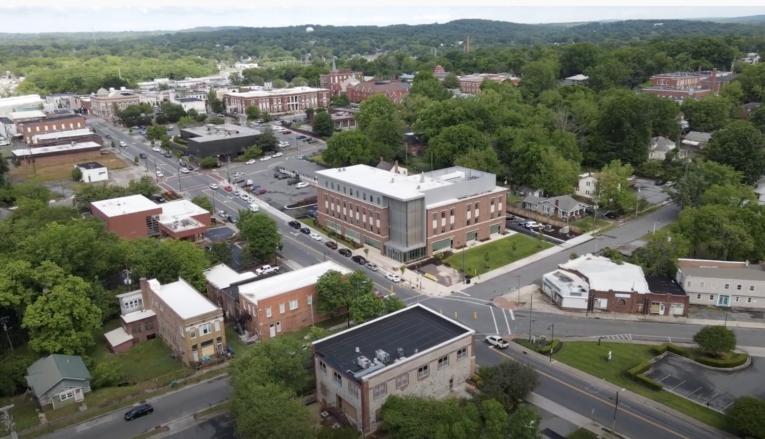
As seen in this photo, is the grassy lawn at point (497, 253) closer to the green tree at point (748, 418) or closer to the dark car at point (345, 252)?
the dark car at point (345, 252)

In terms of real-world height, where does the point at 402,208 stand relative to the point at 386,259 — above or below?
above

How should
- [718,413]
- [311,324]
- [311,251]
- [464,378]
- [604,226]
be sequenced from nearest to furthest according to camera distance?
[718,413] → [464,378] → [311,324] → [311,251] → [604,226]

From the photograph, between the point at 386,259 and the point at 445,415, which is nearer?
the point at 445,415

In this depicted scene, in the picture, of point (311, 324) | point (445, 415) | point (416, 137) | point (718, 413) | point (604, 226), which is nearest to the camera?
point (445, 415)

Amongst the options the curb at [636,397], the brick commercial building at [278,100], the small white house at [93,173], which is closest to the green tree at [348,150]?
the small white house at [93,173]

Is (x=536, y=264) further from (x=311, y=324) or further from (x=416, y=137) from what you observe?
(x=416, y=137)

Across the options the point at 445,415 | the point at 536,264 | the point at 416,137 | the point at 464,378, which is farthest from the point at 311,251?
the point at 416,137

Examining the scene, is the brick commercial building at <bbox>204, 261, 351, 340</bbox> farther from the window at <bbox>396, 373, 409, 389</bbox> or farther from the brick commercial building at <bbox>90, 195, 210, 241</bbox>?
the window at <bbox>396, 373, 409, 389</bbox>

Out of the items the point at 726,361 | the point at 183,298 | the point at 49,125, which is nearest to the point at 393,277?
the point at 183,298
